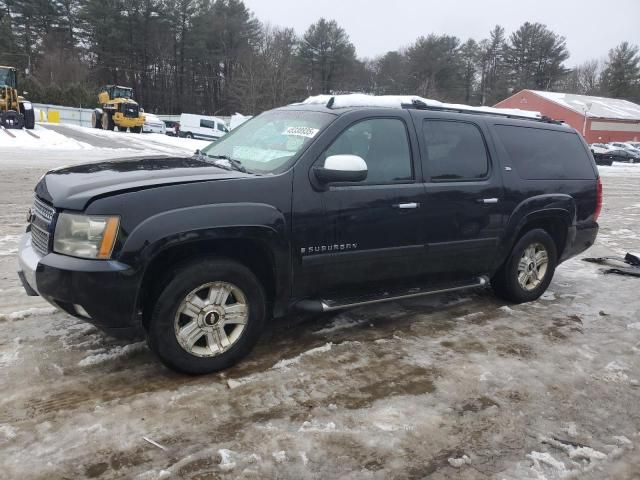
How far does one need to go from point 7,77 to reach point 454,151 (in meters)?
28.6

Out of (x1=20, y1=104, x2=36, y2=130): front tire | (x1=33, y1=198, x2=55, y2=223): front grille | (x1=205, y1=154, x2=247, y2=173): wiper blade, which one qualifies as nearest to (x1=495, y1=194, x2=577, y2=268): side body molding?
(x1=205, y1=154, x2=247, y2=173): wiper blade

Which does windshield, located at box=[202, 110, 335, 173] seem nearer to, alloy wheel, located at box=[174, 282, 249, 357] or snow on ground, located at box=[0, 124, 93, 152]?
alloy wheel, located at box=[174, 282, 249, 357]

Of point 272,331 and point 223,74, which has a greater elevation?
point 223,74

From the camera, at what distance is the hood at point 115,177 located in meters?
3.07

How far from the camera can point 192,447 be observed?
107 inches

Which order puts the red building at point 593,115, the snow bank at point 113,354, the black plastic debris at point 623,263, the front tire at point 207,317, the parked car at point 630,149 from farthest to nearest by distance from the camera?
the red building at point 593,115 → the parked car at point 630,149 → the black plastic debris at point 623,263 → the snow bank at point 113,354 → the front tire at point 207,317

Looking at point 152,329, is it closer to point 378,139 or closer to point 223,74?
point 378,139

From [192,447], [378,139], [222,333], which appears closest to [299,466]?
[192,447]

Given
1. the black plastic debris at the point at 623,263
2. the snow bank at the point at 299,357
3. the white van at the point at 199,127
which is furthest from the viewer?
the white van at the point at 199,127

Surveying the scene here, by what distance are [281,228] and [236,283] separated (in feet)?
1.53

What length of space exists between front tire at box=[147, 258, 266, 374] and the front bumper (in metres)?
0.18

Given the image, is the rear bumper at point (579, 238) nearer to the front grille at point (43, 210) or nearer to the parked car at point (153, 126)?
the front grille at point (43, 210)

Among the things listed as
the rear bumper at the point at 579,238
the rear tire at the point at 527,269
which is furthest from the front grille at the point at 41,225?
the rear bumper at the point at 579,238

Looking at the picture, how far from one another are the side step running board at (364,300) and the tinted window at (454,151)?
938mm
